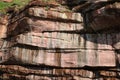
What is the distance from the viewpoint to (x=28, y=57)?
19.2m

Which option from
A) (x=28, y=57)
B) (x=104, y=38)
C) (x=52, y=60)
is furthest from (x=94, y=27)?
(x=28, y=57)

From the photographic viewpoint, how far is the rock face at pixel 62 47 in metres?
18.8

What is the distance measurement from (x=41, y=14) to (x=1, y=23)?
3979mm

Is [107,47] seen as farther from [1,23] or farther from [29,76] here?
Result: [1,23]

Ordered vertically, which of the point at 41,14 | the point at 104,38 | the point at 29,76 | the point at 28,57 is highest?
the point at 41,14

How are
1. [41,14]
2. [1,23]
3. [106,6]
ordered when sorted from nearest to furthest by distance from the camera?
[106,6] < [41,14] < [1,23]

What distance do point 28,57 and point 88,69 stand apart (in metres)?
4.17

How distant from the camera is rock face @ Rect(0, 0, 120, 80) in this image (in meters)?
18.8

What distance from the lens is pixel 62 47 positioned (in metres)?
19.1

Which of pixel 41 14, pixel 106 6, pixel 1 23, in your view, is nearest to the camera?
pixel 106 6

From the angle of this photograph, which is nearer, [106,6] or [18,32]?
[106,6]

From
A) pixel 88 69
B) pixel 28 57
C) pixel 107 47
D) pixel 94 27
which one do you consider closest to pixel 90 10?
pixel 94 27

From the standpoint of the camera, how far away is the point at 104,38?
1916 cm

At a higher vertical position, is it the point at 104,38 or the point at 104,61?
the point at 104,38
